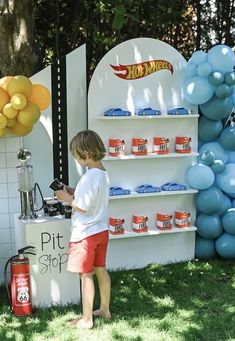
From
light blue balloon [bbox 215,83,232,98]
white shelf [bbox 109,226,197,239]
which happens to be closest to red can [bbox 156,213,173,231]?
white shelf [bbox 109,226,197,239]

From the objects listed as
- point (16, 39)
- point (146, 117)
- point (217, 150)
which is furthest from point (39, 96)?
point (217, 150)

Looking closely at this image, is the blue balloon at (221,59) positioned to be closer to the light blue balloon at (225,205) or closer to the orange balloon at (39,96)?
the light blue balloon at (225,205)

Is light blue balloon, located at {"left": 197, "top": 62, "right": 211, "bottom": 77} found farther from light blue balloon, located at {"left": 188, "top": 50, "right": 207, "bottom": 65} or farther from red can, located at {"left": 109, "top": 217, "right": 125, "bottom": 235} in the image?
red can, located at {"left": 109, "top": 217, "right": 125, "bottom": 235}

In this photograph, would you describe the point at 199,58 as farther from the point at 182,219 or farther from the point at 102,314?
the point at 102,314

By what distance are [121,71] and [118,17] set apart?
521 millimetres

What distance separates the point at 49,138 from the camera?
174 inches

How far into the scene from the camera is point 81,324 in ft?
11.5

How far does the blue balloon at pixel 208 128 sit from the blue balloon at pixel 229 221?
28.5 inches

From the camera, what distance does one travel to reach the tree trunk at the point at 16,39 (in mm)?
5035

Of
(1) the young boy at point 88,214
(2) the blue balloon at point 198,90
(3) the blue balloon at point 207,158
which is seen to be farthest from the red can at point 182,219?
(1) the young boy at point 88,214

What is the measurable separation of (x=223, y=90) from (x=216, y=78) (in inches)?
4.8

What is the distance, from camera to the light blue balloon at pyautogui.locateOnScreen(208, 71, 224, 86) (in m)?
4.52

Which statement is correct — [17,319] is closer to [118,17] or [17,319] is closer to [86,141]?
[86,141]

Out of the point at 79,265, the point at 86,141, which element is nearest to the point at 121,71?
the point at 86,141
